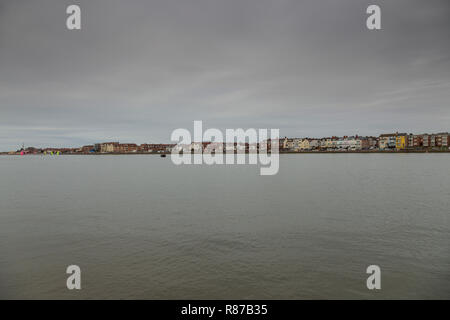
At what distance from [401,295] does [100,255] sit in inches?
449

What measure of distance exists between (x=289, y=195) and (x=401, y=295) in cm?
1929

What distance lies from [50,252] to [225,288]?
8.73 m

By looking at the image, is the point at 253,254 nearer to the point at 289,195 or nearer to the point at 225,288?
the point at 225,288

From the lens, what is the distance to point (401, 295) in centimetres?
870

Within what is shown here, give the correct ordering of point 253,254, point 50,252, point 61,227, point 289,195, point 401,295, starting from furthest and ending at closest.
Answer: point 289,195, point 61,227, point 50,252, point 253,254, point 401,295

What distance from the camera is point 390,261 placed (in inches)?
438

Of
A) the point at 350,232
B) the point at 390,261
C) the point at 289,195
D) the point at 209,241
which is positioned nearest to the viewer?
the point at 390,261

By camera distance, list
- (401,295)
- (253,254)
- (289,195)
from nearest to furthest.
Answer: (401,295)
(253,254)
(289,195)

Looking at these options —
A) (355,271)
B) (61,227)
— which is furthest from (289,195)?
(61,227)

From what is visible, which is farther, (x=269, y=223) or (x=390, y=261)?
(x=269, y=223)

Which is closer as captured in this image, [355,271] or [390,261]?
[355,271]

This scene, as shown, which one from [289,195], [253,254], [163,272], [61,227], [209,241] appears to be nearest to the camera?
[163,272]

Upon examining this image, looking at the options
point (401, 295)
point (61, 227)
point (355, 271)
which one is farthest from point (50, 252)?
point (401, 295)

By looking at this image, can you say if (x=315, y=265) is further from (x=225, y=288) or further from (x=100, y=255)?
(x=100, y=255)
